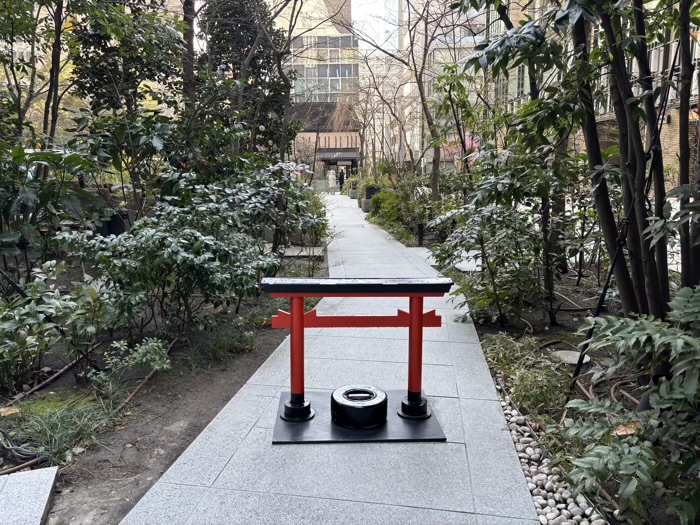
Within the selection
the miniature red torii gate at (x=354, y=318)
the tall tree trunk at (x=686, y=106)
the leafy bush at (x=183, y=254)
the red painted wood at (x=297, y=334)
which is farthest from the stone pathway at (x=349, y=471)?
the tall tree trunk at (x=686, y=106)

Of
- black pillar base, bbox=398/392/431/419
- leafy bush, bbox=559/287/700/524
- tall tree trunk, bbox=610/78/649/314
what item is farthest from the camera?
black pillar base, bbox=398/392/431/419

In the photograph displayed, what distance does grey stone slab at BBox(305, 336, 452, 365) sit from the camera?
4.90m

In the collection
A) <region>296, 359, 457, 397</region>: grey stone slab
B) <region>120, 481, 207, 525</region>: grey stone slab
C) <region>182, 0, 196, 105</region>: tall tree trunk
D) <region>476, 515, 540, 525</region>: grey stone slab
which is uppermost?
<region>182, 0, 196, 105</region>: tall tree trunk

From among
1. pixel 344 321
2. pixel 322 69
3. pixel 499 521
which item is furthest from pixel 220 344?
pixel 322 69

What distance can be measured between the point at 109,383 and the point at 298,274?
469cm

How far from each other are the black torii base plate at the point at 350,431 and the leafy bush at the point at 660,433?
45.9 inches

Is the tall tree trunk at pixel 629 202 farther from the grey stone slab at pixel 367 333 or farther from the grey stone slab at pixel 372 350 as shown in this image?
the grey stone slab at pixel 367 333

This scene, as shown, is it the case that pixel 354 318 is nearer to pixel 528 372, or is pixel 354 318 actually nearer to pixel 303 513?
pixel 303 513

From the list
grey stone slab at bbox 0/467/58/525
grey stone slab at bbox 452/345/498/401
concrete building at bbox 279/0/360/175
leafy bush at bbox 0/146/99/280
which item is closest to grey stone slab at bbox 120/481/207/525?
grey stone slab at bbox 0/467/58/525

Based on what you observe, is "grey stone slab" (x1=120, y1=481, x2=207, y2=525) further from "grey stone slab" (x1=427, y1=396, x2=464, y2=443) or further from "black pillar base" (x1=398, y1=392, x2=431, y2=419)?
"grey stone slab" (x1=427, y1=396, x2=464, y2=443)

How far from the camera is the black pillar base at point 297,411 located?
3572mm

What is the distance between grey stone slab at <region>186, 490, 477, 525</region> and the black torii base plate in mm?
604

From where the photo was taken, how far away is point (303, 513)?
2.60 meters

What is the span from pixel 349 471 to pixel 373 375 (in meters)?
1.52
